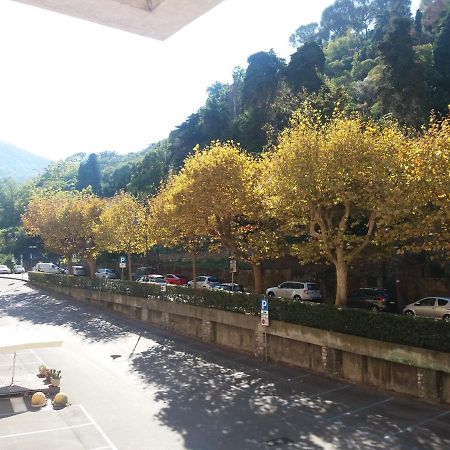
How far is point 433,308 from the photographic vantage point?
940 inches

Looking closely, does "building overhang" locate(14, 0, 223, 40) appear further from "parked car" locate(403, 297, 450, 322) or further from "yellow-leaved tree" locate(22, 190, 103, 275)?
"yellow-leaved tree" locate(22, 190, 103, 275)

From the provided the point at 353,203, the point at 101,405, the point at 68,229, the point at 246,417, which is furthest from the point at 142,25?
the point at 68,229

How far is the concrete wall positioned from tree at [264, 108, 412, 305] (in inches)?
94.1

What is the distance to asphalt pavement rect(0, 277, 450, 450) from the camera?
12406 mm

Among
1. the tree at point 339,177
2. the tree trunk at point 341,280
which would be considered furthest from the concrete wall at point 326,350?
the tree at point 339,177

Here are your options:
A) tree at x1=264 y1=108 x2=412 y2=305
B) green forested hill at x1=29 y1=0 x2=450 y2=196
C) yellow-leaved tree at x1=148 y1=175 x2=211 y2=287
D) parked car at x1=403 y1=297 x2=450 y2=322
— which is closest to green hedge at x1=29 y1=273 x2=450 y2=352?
tree at x1=264 y1=108 x2=412 y2=305

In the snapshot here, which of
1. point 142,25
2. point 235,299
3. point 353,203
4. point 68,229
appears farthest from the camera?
A: point 68,229

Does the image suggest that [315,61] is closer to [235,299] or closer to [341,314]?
[235,299]

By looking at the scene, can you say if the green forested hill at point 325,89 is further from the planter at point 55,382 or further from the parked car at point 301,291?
the planter at point 55,382

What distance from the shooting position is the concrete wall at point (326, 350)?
15.4 metres

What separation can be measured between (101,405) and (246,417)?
462 centimetres

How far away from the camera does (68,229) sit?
48.3 metres

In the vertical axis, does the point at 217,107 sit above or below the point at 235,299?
above

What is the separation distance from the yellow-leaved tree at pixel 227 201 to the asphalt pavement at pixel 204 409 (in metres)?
5.69
